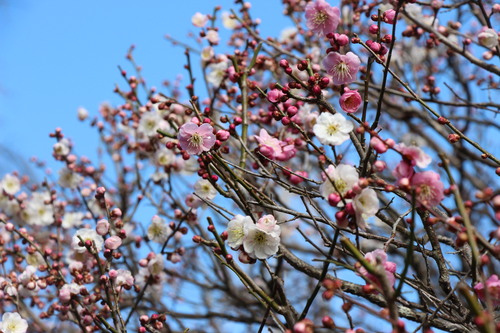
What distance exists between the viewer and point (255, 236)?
2.48 meters

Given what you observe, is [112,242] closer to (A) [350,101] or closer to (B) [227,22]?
(A) [350,101]

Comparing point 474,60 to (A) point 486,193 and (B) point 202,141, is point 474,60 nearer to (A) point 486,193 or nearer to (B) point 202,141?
(A) point 486,193

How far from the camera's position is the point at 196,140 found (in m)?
2.49

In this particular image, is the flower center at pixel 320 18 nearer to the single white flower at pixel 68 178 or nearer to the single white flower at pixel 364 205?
the single white flower at pixel 364 205

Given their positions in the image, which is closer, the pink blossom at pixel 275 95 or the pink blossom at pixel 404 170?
the pink blossom at pixel 404 170

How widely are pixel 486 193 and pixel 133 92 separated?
11.8 feet

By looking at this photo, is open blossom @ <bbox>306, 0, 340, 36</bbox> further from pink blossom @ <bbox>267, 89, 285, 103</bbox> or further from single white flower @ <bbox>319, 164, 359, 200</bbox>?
single white flower @ <bbox>319, 164, 359, 200</bbox>

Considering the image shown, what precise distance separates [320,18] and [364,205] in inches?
45.2

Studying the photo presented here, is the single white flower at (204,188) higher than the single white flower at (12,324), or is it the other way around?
the single white flower at (204,188)

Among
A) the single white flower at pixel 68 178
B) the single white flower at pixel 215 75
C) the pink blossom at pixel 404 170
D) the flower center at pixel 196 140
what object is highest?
the single white flower at pixel 215 75

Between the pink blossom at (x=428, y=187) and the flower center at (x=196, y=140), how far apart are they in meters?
0.99

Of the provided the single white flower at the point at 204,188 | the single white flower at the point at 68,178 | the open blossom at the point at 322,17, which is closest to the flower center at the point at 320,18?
the open blossom at the point at 322,17

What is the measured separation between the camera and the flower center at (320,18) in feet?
9.02

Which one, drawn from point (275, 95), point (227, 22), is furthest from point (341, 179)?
point (227, 22)
